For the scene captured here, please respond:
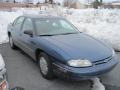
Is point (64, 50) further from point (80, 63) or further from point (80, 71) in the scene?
point (80, 71)

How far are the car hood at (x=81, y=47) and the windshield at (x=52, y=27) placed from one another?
372mm

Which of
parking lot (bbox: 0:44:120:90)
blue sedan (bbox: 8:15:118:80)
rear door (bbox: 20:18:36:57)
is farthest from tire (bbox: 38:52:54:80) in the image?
rear door (bbox: 20:18:36:57)

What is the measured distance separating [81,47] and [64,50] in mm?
432

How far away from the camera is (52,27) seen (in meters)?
5.49

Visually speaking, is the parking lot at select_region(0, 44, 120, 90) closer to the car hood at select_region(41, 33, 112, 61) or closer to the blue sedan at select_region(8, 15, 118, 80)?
the blue sedan at select_region(8, 15, 118, 80)

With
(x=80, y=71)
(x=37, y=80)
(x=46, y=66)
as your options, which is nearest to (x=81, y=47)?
(x=80, y=71)

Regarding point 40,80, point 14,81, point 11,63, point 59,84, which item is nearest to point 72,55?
point 59,84

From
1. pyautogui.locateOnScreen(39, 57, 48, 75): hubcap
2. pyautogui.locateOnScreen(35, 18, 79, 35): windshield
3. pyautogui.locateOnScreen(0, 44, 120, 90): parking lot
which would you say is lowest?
pyautogui.locateOnScreen(0, 44, 120, 90): parking lot

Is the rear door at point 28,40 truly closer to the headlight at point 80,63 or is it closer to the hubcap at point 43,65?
the hubcap at point 43,65

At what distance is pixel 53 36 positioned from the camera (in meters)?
5.00

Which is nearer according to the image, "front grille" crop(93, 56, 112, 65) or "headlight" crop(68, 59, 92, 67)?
"headlight" crop(68, 59, 92, 67)

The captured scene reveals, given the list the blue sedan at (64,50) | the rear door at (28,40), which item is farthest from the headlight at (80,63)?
the rear door at (28,40)

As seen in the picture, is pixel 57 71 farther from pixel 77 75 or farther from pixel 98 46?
pixel 98 46

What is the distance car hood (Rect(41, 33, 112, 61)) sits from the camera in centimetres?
408
